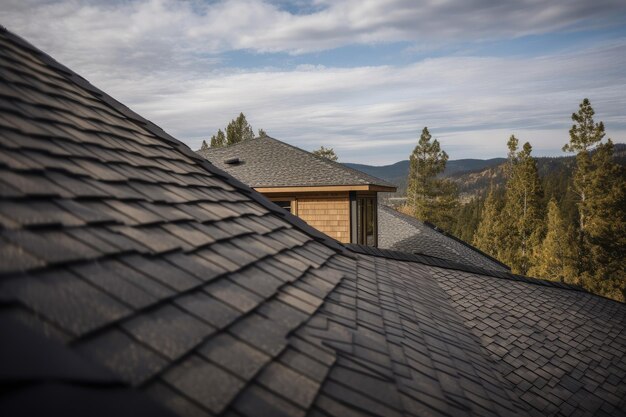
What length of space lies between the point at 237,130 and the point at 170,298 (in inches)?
1743

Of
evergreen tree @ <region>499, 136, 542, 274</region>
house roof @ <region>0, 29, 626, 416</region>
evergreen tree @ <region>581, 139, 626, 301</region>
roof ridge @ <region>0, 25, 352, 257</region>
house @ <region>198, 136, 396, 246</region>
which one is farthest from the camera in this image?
evergreen tree @ <region>499, 136, 542, 274</region>

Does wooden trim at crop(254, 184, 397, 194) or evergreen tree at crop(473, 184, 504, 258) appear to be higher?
wooden trim at crop(254, 184, 397, 194)

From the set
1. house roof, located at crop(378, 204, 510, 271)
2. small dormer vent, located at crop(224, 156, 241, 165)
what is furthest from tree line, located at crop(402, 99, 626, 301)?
small dormer vent, located at crop(224, 156, 241, 165)

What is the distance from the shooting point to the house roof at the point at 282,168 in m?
15.5

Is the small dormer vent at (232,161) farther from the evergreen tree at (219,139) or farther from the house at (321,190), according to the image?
the evergreen tree at (219,139)

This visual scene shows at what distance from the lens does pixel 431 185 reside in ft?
157

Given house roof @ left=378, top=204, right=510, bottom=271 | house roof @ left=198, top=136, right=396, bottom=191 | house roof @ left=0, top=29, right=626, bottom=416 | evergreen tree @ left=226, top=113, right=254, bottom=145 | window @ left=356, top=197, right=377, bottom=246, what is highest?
evergreen tree @ left=226, top=113, right=254, bottom=145

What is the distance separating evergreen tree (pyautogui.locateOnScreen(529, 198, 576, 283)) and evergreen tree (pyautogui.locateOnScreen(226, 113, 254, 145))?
32.4 meters

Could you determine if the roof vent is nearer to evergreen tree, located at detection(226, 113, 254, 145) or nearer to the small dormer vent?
the small dormer vent

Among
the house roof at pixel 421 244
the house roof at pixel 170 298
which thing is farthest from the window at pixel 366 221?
the house roof at pixel 170 298

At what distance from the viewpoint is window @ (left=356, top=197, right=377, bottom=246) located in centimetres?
1640

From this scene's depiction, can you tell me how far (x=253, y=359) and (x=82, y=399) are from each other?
79 centimetres

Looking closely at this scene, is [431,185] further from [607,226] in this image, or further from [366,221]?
[366,221]

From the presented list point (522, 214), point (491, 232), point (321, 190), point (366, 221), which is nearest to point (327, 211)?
point (321, 190)
